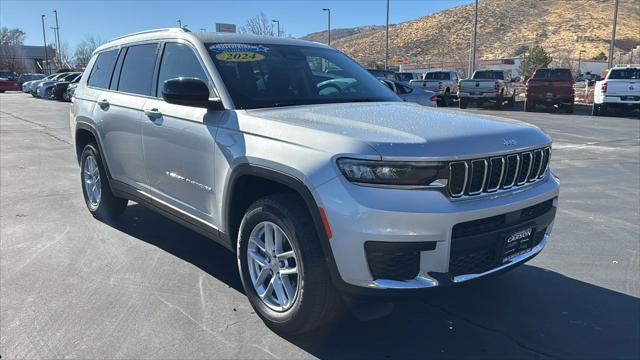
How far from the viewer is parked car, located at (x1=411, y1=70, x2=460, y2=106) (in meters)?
25.6

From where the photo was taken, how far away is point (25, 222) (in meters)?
5.64

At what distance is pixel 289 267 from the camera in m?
3.23

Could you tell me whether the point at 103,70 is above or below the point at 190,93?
above

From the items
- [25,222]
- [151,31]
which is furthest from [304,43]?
[25,222]

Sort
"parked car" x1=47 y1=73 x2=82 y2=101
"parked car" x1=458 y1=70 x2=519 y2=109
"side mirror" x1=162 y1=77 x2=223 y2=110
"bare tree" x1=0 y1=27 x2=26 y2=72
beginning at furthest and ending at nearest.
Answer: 1. "bare tree" x1=0 y1=27 x2=26 y2=72
2. "parked car" x1=47 y1=73 x2=82 y2=101
3. "parked car" x1=458 y1=70 x2=519 y2=109
4. "side mirror" x1=162 y1=77 x2=223 y2=110

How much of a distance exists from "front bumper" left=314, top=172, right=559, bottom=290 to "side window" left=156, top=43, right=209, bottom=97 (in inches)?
65.5

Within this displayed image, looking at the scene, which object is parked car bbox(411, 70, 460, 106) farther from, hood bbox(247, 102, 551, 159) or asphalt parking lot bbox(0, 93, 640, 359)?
hood bbox(247, 102, 551, 159)

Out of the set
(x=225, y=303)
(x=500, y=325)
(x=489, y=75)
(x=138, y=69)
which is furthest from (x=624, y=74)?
(x=225, y=303)

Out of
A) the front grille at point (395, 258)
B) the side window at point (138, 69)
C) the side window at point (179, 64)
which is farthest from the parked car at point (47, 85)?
the front grille at point (395, 258)

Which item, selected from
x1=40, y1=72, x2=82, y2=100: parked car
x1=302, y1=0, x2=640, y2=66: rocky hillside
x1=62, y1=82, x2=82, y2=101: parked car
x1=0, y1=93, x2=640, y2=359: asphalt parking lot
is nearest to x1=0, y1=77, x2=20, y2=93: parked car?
x1=40, y1=72, x2=82, y2=100: parked car

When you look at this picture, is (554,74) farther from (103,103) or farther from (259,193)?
(259,193)

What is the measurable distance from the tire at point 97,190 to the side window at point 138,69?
3.09 ft

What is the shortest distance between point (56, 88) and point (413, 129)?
1179 inches

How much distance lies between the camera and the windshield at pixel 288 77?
378cm
